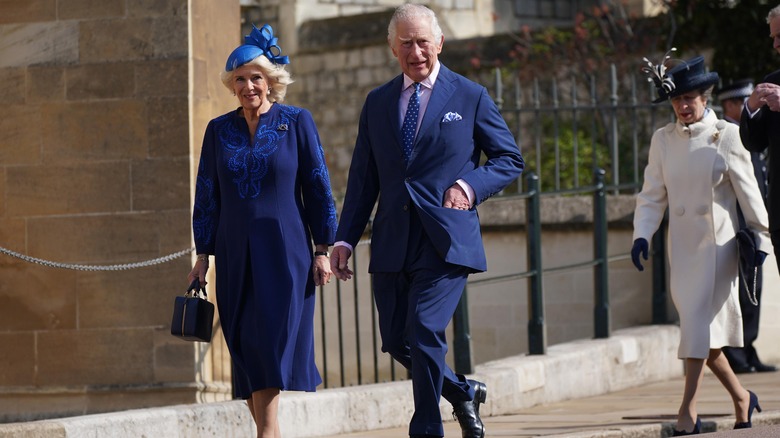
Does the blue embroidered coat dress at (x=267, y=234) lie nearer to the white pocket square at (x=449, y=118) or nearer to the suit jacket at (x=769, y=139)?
the white pocket square at (x=449, y=118)

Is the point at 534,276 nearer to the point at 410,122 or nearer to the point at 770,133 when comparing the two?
the point at 770,133

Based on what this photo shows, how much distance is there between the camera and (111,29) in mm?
8789

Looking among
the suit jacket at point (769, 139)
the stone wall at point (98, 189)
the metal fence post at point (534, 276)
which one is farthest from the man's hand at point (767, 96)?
the metal fence post at point (534, 276)

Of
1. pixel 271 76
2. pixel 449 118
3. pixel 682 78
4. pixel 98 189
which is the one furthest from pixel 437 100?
pixel 98 189

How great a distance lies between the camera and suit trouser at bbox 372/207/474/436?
6293 mm

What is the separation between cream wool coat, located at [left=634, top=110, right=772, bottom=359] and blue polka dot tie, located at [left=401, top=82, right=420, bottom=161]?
5.25 ft

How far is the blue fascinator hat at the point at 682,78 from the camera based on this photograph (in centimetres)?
762

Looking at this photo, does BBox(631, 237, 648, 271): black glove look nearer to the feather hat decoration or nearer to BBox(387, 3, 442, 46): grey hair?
the feather hat decoration

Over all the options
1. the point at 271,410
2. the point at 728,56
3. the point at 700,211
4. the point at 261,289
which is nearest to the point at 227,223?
the point at 261,289

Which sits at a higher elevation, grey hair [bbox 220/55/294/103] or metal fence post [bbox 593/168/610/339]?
grey hair [bbox 220/55/294/103]

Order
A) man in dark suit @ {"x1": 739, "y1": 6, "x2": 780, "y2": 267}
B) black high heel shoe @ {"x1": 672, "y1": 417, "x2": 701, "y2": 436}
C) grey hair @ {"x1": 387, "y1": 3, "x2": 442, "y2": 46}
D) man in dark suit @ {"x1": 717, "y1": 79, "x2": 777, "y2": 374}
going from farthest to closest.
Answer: man in dark suit @ {"x1": 717, "y1": 79, "x2": 777, "y2": 374}
black high heel shoe @ {"x1": 672, "y1": 417, "x2": 701, "y2": 436}
man in dark suit @ {"x1": 739, "y1": 6, "x2": 780, "y2": 267}
grey hair @ {"x1": 387, "y1": 3, "x2": 442, "y2": 46}

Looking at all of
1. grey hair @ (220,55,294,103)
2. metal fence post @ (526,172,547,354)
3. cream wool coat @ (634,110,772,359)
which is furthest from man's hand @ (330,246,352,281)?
metal fence post @ (526,172,547,354)

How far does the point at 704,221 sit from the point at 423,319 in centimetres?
189

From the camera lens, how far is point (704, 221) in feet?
25.2
